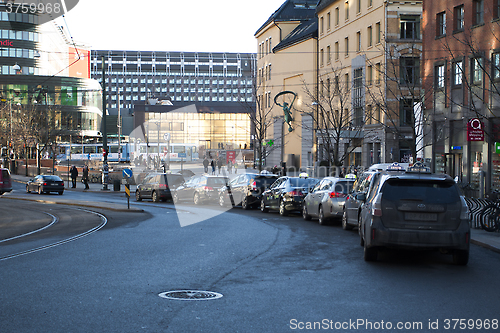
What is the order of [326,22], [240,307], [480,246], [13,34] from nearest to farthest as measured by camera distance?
[240,307]
[480,246]
[326,22]
[13,34]

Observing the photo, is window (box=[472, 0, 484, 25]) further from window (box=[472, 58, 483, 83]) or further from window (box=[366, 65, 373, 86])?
window (box=[366, 65, 373, 86])

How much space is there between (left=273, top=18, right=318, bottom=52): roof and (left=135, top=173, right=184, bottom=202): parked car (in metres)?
30.9

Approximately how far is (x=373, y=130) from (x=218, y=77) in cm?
11809

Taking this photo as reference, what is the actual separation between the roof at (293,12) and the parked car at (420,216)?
61.0m

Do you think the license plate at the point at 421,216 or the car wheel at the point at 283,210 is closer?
the license plate at the point at 421,216

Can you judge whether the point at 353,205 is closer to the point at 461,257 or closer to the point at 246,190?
the point at 461,257

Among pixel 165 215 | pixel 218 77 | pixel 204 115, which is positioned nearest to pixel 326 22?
pixel 165 215

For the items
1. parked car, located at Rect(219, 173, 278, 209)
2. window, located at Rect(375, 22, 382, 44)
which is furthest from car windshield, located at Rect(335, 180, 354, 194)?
window, located at Rect(375, 22, 382, 44)

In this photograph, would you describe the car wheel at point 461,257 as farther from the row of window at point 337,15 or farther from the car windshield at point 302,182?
the row of window at point 337,15

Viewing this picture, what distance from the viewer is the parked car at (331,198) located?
750 inches

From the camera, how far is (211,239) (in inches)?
588

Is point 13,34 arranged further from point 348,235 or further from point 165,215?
point 348,235

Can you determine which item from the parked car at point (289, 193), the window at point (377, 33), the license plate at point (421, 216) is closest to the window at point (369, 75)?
the window at point (377, 33)

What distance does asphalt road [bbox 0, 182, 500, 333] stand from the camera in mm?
6633
